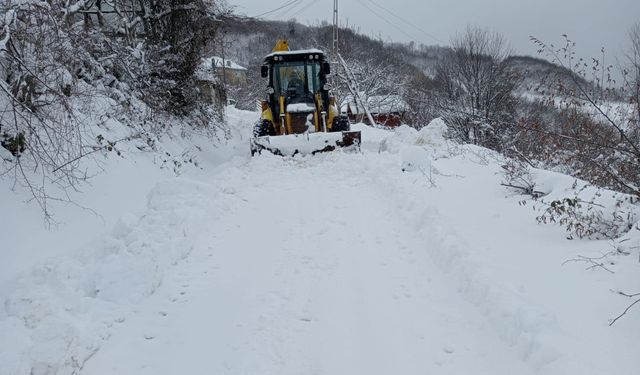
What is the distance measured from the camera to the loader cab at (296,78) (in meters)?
11.9

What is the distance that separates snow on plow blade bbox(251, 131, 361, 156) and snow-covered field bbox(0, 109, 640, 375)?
386 cm

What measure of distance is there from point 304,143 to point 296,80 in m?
2.55

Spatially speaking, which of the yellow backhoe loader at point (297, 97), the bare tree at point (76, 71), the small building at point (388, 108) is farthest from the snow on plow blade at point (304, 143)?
the small building at point (388, 108)

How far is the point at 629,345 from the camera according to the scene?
2902 millimetres

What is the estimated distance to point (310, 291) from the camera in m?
4.13

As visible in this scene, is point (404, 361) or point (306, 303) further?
point (306, 303)

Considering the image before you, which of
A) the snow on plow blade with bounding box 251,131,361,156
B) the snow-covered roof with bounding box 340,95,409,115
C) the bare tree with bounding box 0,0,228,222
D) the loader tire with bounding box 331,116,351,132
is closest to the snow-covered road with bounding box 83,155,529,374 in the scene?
the bare tree with bounding box 0,0,228,222

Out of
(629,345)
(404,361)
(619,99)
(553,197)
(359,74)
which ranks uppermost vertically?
(359,74)

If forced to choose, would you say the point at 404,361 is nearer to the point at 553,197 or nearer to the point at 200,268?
the point at 200,268

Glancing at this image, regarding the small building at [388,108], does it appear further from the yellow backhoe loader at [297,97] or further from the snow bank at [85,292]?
the snow bank at [85,292]

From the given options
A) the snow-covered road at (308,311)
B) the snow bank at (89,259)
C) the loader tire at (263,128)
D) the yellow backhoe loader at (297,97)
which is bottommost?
the snow-covered road at (308,311)

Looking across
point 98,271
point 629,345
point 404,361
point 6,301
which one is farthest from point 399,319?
point 6,301

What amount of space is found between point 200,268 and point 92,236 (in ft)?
4.17

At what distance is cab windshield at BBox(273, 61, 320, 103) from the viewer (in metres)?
12.1
